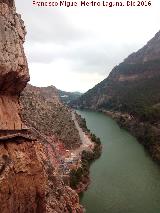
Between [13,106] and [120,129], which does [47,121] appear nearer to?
[120,129]

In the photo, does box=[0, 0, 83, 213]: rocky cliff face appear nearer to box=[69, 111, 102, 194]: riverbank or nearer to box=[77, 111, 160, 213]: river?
box=[77, 111, 160, 213]: river

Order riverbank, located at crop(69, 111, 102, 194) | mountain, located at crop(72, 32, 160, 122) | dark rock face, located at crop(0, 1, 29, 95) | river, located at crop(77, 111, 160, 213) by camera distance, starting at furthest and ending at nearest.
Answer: mountain, located at crop(72, 32, 160, 122), riverbank, located at crop(69, 111, 102, 194), river, located at crop(77, 111, 160, 213), dark rock face, located at crop(0, 1, 29, 95)

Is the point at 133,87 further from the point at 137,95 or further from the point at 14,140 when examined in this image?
the point at 14,140

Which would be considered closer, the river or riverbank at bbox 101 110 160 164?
the river

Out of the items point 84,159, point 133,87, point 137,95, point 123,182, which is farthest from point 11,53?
point 133,87

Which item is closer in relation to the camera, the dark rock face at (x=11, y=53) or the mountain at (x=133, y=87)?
the dark rock face at (x=11, y=53)

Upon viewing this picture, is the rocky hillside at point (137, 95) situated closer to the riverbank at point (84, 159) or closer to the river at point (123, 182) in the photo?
the river at point (123, 182)

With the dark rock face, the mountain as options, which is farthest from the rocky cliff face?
the mountain

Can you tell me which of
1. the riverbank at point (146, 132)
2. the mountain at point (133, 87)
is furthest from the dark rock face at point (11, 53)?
the mountain at point (133, 87)

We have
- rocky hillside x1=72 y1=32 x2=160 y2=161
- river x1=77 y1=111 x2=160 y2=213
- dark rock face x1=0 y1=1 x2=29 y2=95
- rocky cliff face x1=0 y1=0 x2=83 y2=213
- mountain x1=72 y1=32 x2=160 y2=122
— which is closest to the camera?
rocky cliff face x1=0 y1=0 x2=83 y2=213

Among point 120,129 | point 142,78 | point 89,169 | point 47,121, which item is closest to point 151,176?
point 89,169
